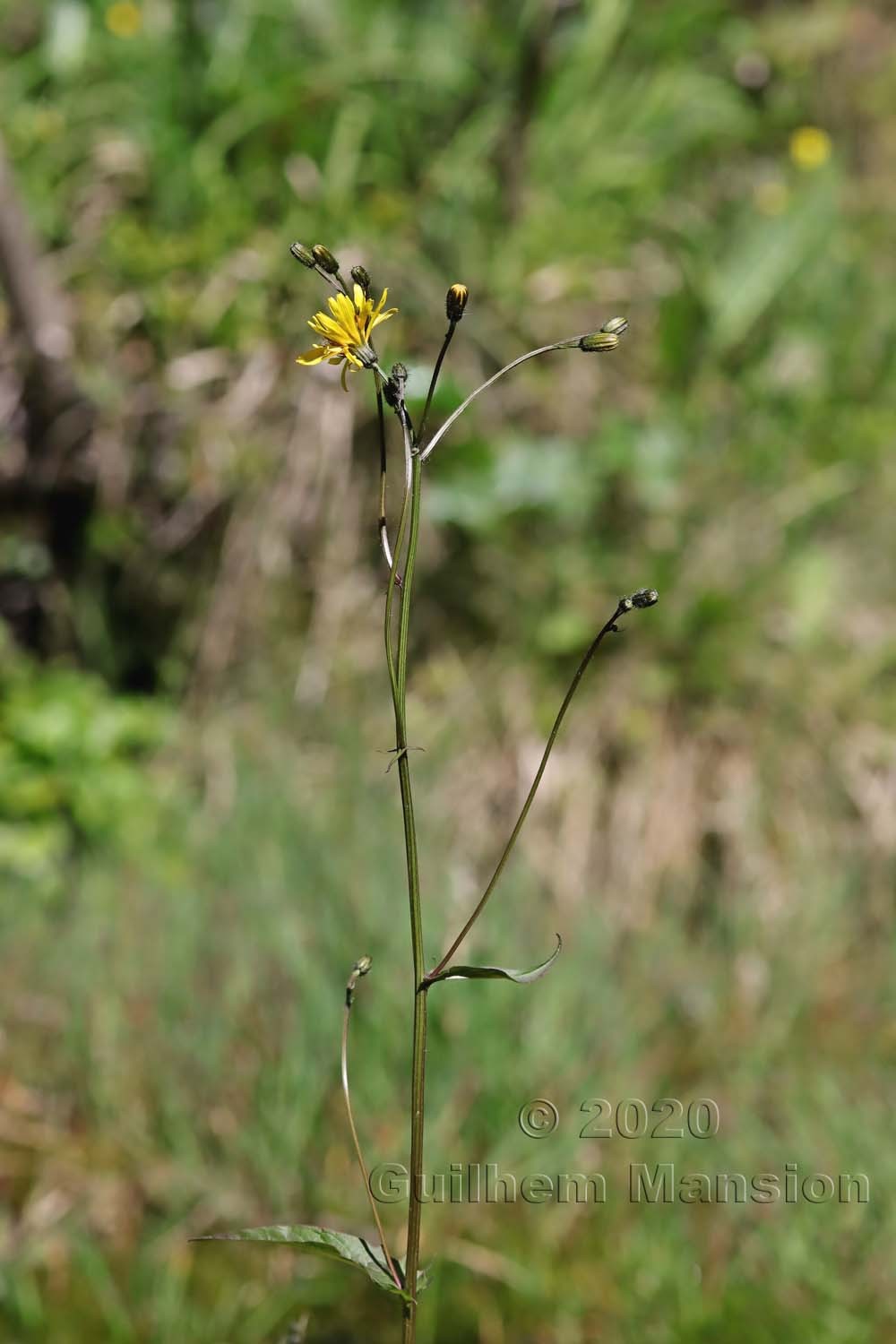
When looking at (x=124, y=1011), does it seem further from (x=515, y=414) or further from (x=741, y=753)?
(x=515, y=414)

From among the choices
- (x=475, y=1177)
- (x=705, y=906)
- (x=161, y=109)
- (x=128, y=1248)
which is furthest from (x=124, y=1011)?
(x=161, y=109)

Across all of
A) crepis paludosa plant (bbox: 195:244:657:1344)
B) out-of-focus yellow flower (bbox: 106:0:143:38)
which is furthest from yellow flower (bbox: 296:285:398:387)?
out-of-focus yellow flower (bbox: 106:0:143:38)

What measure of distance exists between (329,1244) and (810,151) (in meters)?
3.03

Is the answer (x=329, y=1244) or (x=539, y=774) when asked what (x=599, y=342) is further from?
(x=329, y=1244)

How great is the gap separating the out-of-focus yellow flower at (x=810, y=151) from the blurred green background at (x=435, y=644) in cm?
1

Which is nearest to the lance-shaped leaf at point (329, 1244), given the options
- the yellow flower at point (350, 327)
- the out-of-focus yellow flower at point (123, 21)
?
the yellow flower at point (350, 327)

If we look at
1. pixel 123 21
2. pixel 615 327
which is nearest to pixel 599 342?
pixel 615 327

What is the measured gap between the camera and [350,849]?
2104 millimetres

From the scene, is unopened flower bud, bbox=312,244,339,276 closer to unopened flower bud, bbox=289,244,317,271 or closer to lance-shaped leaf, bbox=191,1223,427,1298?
unopened flower bud, bbox=289,244,317,271

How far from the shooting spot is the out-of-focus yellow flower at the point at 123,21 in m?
2.81

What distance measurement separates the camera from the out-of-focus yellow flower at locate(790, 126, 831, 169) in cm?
298

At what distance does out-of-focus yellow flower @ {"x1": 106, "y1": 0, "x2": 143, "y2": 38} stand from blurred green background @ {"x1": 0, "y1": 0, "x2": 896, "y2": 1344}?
2.3 inches

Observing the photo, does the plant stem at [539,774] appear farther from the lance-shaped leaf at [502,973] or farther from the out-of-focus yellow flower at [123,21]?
the out-of-focus yellow flower at [123,21]

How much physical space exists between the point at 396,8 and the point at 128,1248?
2.80 m
